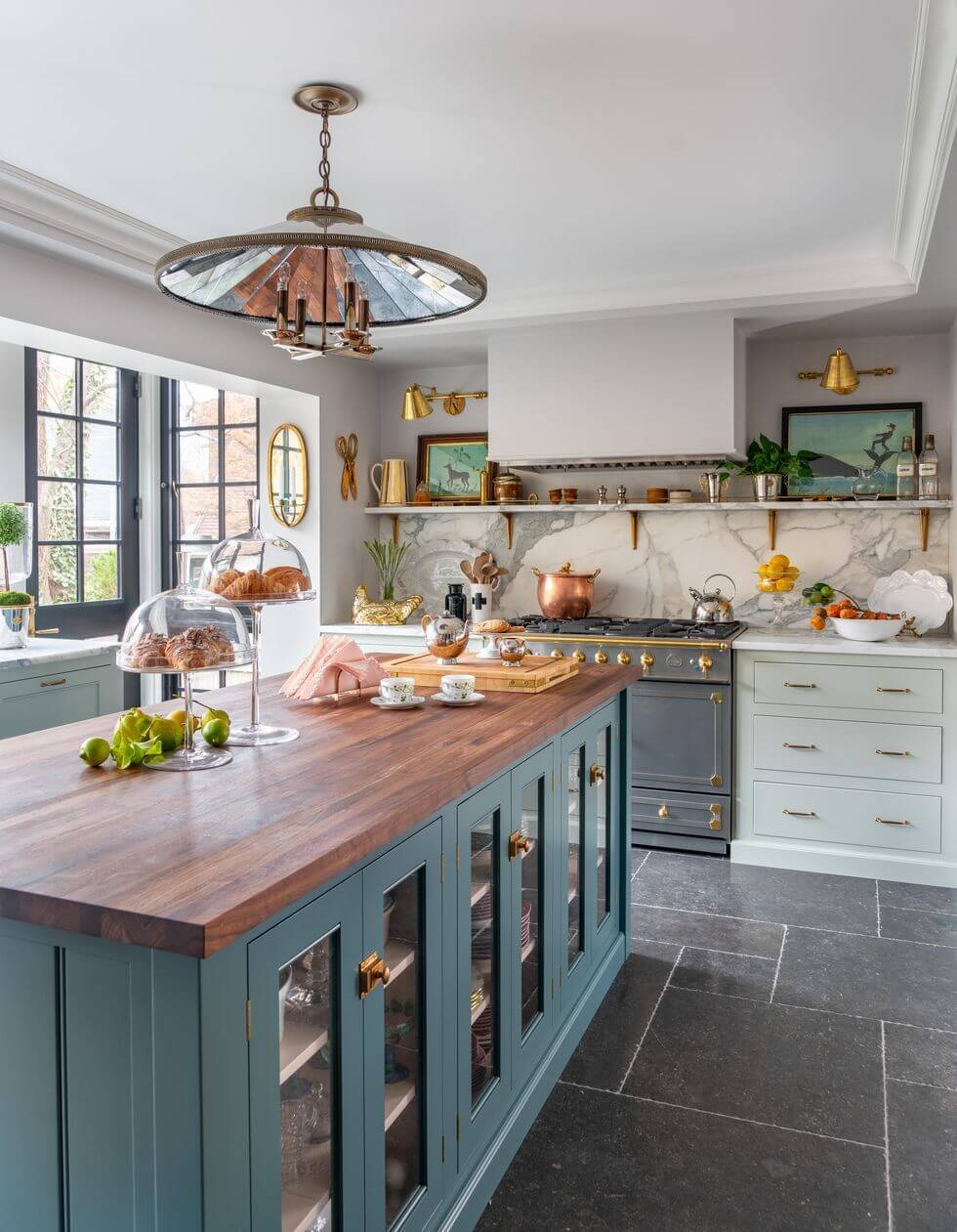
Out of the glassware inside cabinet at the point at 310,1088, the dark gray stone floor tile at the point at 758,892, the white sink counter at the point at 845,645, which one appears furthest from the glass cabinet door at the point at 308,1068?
the white sink counter at the point at 845,645

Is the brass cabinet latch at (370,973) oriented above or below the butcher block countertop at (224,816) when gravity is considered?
below

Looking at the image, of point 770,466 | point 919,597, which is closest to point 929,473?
point 919,597

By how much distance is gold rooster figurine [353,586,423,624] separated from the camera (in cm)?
514

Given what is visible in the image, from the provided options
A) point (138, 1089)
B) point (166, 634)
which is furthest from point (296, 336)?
point (138, 1089)

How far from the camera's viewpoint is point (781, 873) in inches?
162

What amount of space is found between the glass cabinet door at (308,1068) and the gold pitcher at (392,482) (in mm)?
4125

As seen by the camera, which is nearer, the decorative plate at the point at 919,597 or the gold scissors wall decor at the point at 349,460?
the decorative plate at the point at 919,597

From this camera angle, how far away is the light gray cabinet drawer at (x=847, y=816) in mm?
3992

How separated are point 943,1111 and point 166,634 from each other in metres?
2.20

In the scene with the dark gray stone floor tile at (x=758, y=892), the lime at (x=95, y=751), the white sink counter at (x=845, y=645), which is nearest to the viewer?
the lime at (x=95, y=751)

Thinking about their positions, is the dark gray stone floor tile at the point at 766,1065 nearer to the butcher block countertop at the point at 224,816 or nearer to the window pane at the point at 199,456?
the butcher block countertop at the point at 224,816

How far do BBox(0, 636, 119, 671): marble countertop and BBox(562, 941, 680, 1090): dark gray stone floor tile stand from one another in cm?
244

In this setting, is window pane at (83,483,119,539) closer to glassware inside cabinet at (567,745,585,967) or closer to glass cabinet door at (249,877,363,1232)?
glassware inside cabinet at (567,745,585,967)

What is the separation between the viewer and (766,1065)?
261cm
